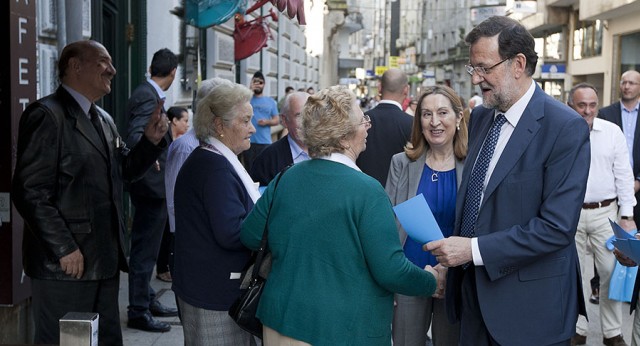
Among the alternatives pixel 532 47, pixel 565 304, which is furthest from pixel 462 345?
pixel 532 47

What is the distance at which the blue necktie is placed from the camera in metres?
3.44

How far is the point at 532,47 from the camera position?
336cm

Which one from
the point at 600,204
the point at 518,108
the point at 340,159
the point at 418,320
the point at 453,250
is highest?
the point at 518,108

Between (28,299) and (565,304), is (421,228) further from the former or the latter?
(28,299)

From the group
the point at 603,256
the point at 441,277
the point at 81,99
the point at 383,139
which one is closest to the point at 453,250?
the point at 441,277

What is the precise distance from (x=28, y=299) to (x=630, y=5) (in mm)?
19844

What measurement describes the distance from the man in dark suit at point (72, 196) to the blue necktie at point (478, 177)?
5.97ft

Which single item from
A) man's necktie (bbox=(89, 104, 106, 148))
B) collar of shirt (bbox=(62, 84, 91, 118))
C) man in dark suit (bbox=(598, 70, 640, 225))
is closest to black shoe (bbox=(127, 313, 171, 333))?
man's necktie (bbox=(89, 104, 106, 148))

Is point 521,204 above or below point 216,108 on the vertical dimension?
below

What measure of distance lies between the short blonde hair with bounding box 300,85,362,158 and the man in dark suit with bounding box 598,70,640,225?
5124 mm

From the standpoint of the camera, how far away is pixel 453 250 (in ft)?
10.9

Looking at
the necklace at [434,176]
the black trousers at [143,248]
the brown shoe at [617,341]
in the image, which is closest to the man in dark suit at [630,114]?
the brown shoe at [617,341]

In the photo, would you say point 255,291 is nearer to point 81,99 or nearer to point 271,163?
point 81,99

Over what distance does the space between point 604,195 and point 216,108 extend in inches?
147
